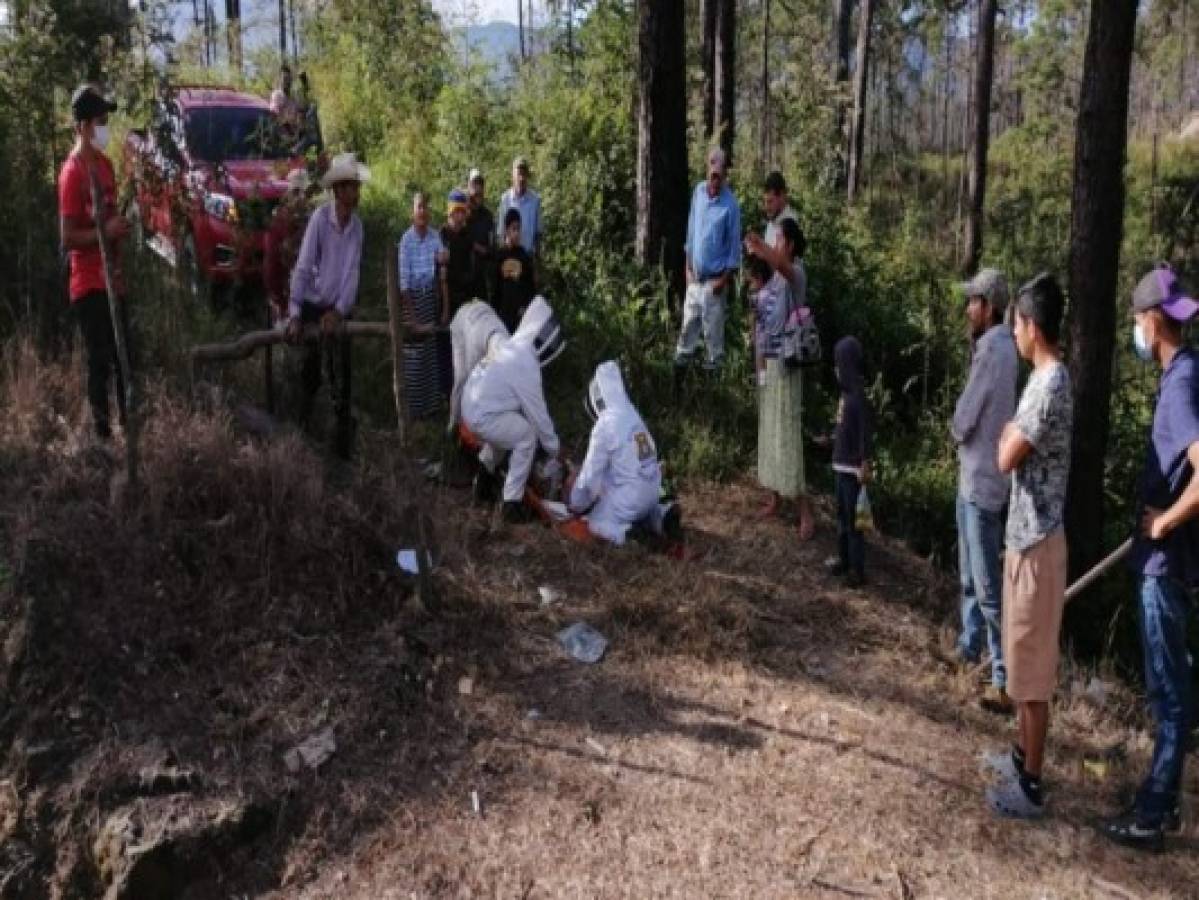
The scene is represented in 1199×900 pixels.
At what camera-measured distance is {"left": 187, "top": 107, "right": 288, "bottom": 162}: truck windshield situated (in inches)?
394

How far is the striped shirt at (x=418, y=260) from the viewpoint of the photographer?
7.90 metres

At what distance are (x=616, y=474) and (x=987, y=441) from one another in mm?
2124

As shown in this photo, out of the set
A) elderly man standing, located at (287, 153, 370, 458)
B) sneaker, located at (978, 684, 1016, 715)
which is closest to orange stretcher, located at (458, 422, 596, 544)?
elderly man standing, located at (287, 153, 370, 458)

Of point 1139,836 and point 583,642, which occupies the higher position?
point 583,642

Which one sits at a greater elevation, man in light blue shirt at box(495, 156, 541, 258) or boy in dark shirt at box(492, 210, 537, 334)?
man in light blue shirt at box(495, 156, 541, 258)

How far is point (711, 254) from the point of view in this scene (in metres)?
7.91

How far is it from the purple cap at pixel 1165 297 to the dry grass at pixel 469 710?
78.7 inches

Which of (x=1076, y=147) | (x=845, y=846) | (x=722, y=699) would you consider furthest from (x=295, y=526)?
Answer: (x=1076, y=147)

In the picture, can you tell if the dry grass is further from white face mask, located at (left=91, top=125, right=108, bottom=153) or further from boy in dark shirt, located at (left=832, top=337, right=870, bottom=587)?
white face mask, located at (left=91, top=125, right=108, bottom=153)

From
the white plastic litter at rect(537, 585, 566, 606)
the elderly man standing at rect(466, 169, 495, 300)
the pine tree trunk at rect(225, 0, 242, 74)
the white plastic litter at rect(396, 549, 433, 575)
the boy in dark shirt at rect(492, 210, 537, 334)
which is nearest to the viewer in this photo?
the white plastic litter at rect(396, 549, 433, 575)

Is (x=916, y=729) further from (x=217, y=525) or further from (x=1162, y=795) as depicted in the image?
(x=217, y=525)

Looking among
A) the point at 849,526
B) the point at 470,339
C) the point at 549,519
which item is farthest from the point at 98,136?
the point at 849,526

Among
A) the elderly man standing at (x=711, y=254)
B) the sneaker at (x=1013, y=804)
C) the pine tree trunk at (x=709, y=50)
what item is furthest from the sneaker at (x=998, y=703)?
the pine tree trunk at (x=709, y=50)

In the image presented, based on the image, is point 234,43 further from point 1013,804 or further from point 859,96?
Answer: point 1013,804
